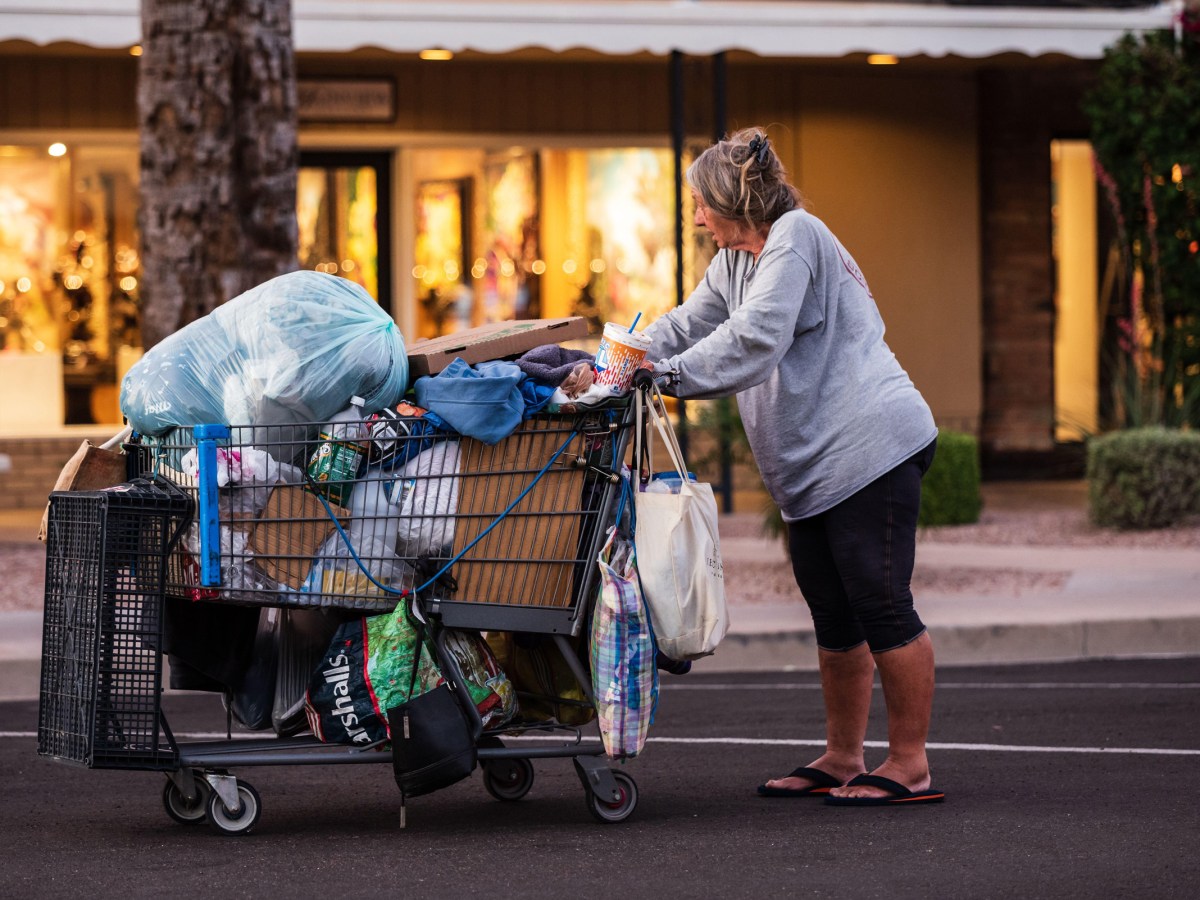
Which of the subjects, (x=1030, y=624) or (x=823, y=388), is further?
(x=1030, y=624)

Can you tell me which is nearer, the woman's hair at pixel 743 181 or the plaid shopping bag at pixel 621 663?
the plaid shopping bag at pixel 621 663

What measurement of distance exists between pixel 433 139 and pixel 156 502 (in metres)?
10.3

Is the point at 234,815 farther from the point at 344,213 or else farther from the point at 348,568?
the point at 344,213

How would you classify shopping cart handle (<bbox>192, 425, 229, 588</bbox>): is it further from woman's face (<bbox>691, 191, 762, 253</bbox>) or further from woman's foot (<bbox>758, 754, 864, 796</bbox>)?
woman's foot (<bbox>758, 754, 864, 796</bbox>)

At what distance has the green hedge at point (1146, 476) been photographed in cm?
1213

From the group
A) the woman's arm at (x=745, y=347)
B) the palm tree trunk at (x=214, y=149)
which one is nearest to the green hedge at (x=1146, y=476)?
the palm tree trunk at (x=214, y=149)

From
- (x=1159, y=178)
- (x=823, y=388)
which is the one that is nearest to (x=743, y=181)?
(x=823, y=388)

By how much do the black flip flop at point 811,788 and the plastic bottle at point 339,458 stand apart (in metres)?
1.56

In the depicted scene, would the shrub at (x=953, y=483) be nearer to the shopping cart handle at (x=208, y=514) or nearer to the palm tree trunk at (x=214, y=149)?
the palm tree trunk at (x=214, y=149)

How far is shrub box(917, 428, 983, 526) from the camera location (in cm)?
1246

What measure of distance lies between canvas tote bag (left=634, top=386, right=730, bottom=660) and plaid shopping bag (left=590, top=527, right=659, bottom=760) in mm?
47

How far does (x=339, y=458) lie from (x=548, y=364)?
60 centimetres

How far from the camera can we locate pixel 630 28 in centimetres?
1256

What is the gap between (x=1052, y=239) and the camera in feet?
52.8
